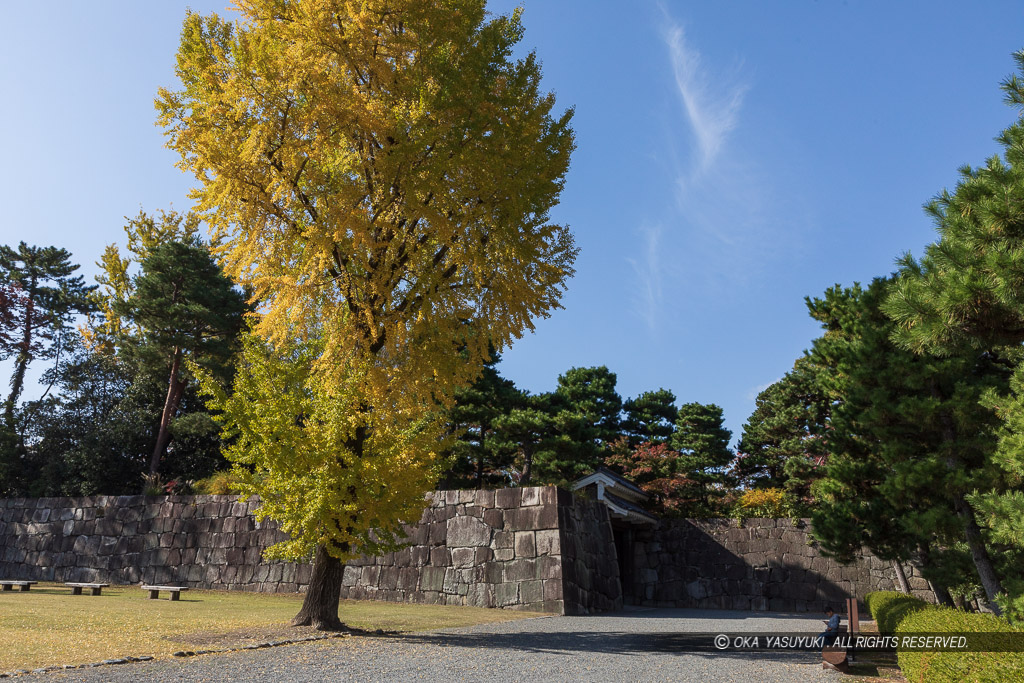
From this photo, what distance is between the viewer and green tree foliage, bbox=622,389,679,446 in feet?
101

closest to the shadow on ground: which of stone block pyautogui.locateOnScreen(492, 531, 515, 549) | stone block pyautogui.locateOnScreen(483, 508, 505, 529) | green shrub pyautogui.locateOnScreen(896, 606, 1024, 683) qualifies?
green shrub pyautogui.locateOnScreen(896, 606, 1024, 683)

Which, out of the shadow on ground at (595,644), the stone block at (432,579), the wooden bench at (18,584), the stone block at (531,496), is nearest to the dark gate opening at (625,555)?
the stone block at (531,496)

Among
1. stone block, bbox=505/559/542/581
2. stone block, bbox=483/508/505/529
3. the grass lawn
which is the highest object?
stone block, bbox=483/508/505/529

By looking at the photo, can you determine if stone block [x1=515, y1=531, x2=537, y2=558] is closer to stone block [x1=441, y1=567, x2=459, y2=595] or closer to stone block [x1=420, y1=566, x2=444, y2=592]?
stone block [x1=441, y1=567, x2=459, y2=595]

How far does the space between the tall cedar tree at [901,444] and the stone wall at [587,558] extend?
18.0ft

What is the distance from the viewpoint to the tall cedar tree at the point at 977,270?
5.52m

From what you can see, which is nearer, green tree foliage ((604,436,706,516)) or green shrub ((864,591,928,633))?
green shrub ((864,591,928,633))

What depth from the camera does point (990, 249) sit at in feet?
18.6

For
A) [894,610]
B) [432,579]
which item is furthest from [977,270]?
[432,579]

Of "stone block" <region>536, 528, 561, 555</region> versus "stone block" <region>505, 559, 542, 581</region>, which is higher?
"stone block" <region>536, 528, 561, 555</region>

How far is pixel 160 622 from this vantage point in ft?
28.8

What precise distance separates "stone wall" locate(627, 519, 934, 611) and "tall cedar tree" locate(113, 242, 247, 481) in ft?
56.4

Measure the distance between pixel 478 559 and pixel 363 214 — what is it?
30.2 feet

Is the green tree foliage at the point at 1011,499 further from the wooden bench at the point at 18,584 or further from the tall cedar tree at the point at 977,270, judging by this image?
the wooden bench at the point at 18,584
